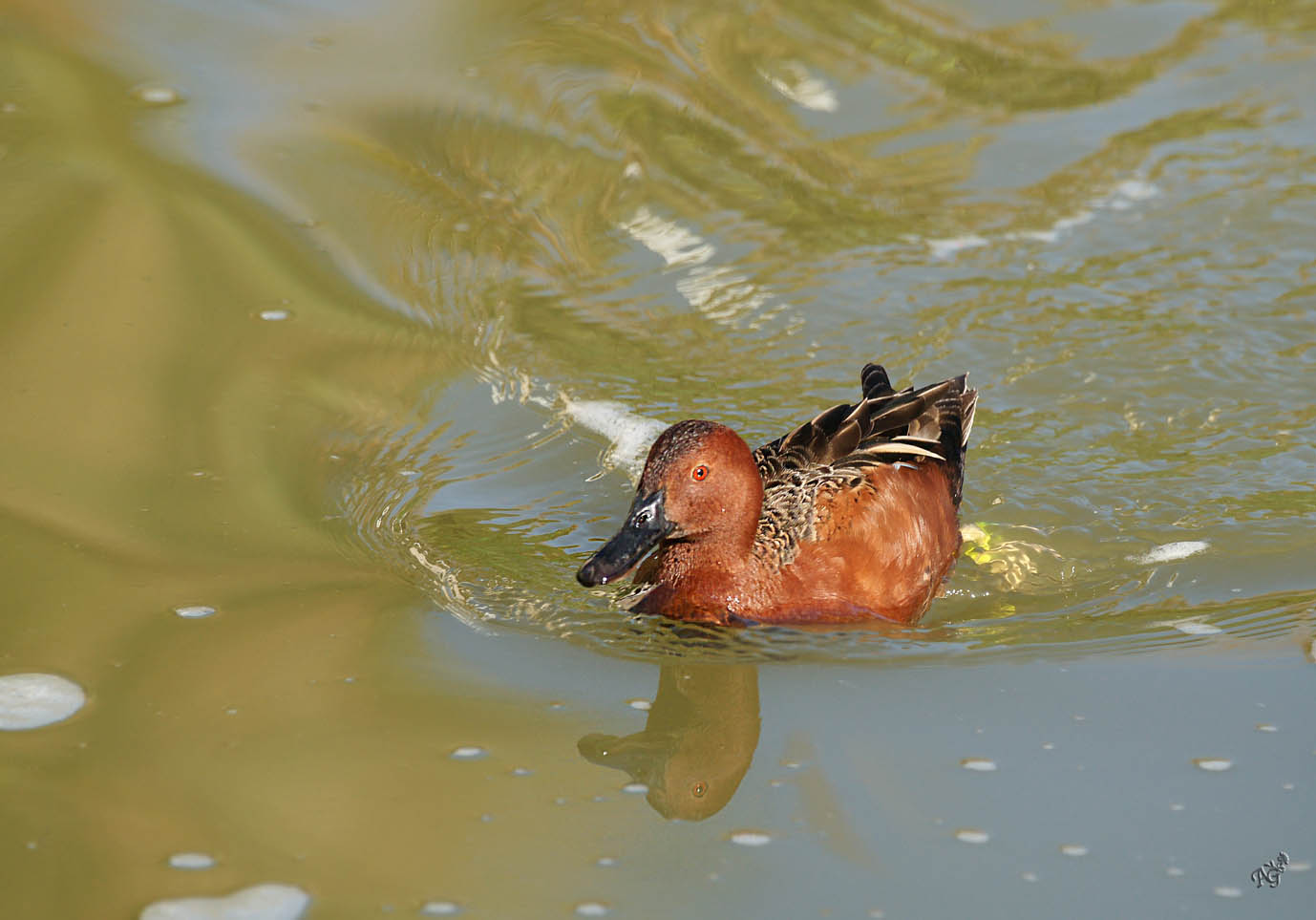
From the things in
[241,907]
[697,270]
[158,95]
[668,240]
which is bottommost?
[241,907]

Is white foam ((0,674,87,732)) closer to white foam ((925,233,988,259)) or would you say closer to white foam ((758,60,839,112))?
white foam ((925,233,988,259))

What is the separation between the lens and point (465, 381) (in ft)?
26.6

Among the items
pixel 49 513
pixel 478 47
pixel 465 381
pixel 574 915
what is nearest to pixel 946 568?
pixel 465 381

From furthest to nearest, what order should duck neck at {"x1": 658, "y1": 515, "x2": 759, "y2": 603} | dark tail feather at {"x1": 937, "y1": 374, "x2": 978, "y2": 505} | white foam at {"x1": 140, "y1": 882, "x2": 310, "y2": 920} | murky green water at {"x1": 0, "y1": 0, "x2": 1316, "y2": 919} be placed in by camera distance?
dark tail feather at {"x1": 937, "y1": 374, "x2": 978, "y2": 505} → duck neck at {"x1": 658, "y1": 515, "x2": 759, "y2": 603} → murky green water at {"x1": 0, "y1": 0, "x2": 1316, "y2": 919} → white foam at {"x1": 140, "y1": 882, "x2": 310, "y2": 920}

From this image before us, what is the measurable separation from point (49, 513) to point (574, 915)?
10.6 ft

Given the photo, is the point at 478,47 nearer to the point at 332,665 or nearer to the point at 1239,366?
the point at 1239,366

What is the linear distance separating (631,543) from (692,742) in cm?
100

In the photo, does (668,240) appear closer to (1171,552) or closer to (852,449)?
(852,449)

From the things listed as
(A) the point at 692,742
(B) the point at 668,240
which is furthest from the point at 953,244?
(A) the point at 692,742

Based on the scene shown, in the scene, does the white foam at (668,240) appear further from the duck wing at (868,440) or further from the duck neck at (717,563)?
the duck neck at (717,563)

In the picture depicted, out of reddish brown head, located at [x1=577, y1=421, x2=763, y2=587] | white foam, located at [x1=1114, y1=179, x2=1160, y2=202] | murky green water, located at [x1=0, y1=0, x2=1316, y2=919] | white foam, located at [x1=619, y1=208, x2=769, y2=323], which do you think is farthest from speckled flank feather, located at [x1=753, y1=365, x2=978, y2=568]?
white foam, located at [x1=1114, y1=179, x2=1160, y2=202]

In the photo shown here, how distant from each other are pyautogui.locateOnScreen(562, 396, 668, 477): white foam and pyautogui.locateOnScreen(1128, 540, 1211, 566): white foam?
→ 245 cm

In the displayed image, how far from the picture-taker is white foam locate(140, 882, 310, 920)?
4.00 m

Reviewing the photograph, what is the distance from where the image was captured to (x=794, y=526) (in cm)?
625
